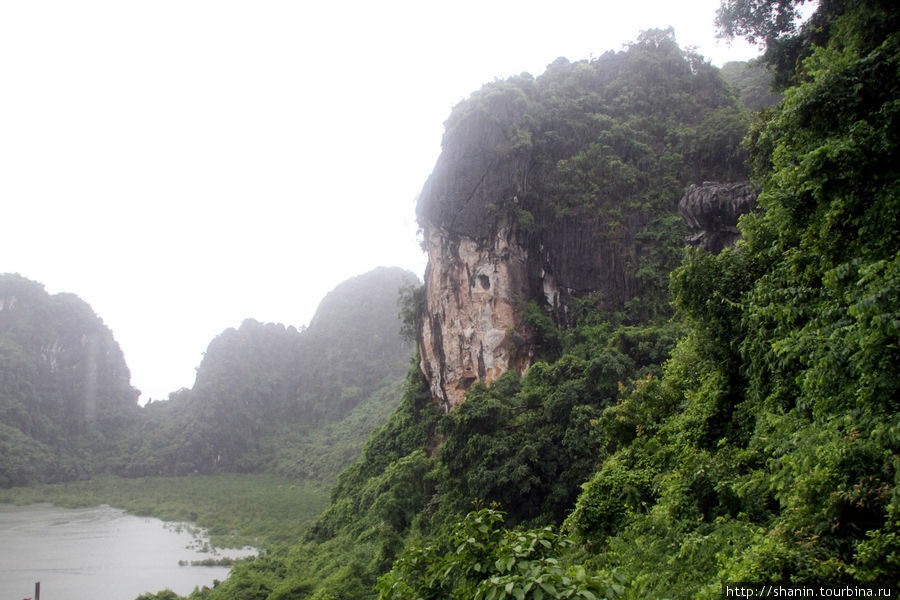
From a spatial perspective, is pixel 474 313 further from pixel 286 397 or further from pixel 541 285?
pixel 286 397

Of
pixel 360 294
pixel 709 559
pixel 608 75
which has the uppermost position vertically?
pixel 608 75

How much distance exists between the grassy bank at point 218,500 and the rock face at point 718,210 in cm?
2027

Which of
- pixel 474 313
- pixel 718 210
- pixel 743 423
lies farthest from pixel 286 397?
pixel 743 423

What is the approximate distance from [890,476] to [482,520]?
242cm

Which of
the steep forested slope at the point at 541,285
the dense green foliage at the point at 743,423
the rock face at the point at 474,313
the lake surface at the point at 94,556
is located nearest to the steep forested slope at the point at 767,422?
the dense green foliage at the point at 743,423

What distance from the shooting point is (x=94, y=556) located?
74.0 feet

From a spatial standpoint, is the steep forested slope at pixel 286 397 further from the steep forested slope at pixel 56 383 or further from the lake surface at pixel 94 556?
the lake surface at pixel 94 556

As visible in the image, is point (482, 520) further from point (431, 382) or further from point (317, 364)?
point (317, 364)

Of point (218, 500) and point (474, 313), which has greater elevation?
point (474, 313)

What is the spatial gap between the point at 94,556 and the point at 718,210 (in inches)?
1090

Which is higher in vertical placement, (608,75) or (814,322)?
(608,75)

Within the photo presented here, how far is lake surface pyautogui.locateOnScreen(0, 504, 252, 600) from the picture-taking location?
1950 centimetres

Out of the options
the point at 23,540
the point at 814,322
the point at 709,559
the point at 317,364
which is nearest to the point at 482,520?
the point at 709,559

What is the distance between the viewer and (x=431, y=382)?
1936 centimetres
